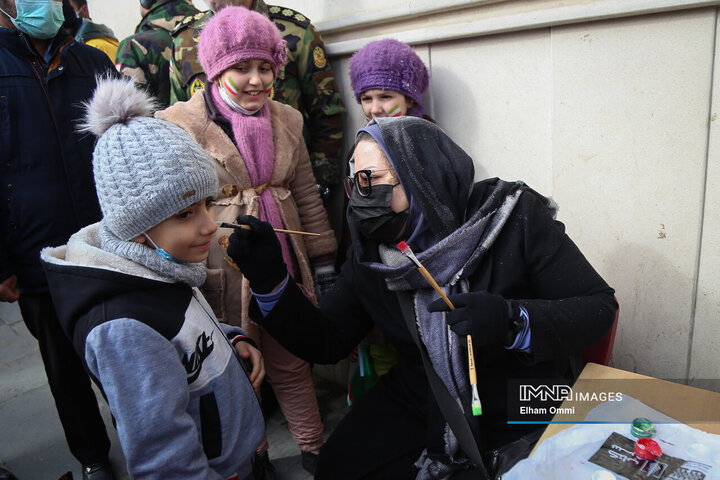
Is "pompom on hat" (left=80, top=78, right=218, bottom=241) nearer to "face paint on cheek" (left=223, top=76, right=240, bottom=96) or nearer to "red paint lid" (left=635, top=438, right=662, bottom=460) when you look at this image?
"face paint on cheek" (left=223, top=76, right=240, bottom=96)

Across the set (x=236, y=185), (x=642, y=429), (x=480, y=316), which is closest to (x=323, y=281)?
(x=236, y=185)

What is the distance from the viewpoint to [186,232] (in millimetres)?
1513

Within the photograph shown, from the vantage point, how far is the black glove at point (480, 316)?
56.4 inches

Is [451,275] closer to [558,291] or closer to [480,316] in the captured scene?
[480,316]

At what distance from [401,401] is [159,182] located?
1.18 meters

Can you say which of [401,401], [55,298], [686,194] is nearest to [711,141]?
[686,194]

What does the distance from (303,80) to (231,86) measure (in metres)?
0.71

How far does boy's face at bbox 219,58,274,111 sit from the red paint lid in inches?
75.4

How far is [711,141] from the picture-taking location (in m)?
1.83

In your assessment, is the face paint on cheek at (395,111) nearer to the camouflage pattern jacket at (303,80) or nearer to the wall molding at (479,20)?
the wall molding at (479,20)

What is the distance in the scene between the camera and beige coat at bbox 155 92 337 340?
2.24 metres

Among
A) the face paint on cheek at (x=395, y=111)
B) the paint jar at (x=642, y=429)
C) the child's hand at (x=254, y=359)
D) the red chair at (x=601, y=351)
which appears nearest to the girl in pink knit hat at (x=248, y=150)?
the child's hand at (x=254, y=359)

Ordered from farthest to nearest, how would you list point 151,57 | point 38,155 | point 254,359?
point 151,57
point 38,155
point 254,359

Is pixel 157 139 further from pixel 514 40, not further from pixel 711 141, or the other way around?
pixel 711 141
